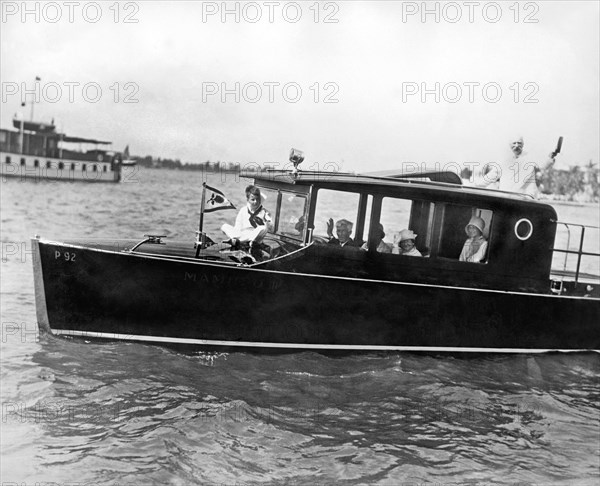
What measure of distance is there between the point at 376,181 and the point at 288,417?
3.23m

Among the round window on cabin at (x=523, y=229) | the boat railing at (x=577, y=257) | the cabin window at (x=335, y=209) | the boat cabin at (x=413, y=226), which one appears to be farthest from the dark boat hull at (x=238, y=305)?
the boat railing at (x=577, y=257)

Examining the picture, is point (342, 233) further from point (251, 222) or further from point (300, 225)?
point (251, 222)

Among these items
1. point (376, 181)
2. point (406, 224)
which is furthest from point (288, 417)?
point (406, 224)

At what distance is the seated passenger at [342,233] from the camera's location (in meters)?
8.92

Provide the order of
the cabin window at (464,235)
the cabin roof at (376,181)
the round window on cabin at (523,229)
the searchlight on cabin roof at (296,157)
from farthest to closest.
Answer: the round window on cabin at (523,229)
the cabin window at (464,235)
the searchlight on cabin roof at (296,157)
the cabin roof at (376,181)

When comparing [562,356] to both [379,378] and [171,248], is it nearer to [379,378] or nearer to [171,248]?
[379,378]

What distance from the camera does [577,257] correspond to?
23453mm

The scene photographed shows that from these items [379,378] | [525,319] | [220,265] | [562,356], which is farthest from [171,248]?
[562,356]

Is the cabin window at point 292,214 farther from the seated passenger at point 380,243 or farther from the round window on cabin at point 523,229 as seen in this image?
the round window on cabin at point 523,229

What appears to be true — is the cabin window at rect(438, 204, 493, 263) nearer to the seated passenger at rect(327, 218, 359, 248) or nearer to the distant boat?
the seated passenger at rect(327, 218, 359, 248)

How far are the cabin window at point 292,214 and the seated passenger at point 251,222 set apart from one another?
36cm

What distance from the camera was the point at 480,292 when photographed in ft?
30.6

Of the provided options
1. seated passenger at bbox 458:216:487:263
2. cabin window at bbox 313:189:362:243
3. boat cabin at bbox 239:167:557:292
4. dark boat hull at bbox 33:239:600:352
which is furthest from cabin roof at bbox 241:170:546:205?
dark boat hull at bbox 33:239:600:352

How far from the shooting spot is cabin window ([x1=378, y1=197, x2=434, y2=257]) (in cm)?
900
